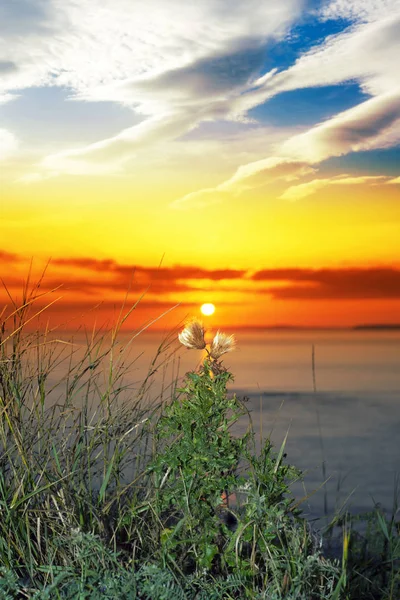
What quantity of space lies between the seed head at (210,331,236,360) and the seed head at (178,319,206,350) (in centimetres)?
10

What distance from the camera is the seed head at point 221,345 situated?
4.29 meters

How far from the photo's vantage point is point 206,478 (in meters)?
3.83

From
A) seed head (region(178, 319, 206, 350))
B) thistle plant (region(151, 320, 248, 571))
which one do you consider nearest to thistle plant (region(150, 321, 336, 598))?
thistle plant (region(151, 320, 248, 571))

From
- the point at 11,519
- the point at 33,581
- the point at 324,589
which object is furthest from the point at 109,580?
the point at 324,589

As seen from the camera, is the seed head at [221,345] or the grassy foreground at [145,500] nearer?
the grassy foreground at [145,500]

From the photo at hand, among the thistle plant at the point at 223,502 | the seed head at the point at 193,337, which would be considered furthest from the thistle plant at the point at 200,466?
the seed head at the point at 193,337

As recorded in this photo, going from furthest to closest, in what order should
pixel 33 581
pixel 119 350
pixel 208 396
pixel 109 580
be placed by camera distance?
pixel 119 350 → pixel 208 396 → pixel 33 581 → pixel 109 580

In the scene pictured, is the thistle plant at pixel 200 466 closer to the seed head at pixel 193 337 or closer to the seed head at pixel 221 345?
the seed head at pixel 221 345

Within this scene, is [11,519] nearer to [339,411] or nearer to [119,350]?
[119,350]

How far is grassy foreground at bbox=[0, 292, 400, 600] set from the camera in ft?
11.6

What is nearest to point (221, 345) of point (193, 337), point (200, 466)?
point (193, 337)

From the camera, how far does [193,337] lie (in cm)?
441

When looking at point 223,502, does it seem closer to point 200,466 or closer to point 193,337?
point 200,466

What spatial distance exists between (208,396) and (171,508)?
2.81ft
